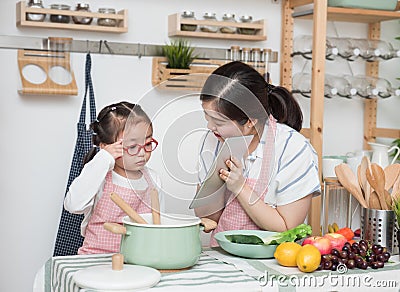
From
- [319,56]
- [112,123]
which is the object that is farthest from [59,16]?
[319,56]

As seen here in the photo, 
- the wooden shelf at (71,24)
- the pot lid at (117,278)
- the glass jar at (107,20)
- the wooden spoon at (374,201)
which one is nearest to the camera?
the pot lid at (117,278)

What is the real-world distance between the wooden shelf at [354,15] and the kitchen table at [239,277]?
55.6 inches

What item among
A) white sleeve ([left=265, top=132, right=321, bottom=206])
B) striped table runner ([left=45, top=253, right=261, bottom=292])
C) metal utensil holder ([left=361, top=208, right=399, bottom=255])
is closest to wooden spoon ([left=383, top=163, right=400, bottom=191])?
metal utensil holder ([left=361, top=208, right=399, bottom=255])

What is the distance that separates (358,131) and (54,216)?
150 cm

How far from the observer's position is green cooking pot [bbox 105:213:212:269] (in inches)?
60.1

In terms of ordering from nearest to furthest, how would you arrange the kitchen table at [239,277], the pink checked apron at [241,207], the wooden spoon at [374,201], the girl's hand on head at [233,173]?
the kitchen table at [239,277]
the girl's hand on head at [233,173]
the pink checked apron at [241,207]
the wooden spoon at [374,201]

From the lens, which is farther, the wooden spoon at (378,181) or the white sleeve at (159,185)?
the wooden spoon at (378,181)

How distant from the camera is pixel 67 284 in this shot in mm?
1517

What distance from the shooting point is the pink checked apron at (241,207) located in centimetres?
185

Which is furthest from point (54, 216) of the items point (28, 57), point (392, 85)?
point (392, 85)

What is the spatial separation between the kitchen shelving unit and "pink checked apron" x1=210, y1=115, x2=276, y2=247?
0.82 meters

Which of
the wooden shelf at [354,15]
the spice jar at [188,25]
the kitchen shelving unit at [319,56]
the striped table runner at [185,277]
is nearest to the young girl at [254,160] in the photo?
the striped table runner at [185,277]

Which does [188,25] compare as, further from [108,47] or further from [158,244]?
[158,244]

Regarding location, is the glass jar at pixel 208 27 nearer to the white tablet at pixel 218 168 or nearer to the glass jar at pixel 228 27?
the glass jar at pixel 228 27
